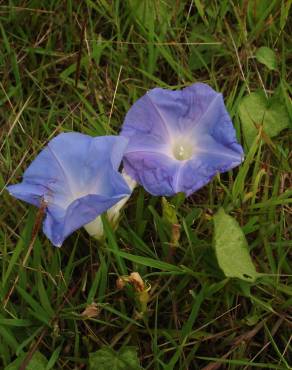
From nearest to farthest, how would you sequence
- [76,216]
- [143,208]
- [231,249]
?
[76,216]
[231,249]
[143,208]

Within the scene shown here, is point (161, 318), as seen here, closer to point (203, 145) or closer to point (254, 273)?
point (254, 273)

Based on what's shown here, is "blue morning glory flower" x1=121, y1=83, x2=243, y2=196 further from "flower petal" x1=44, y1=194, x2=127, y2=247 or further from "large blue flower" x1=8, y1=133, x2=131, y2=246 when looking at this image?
"flower petal" x1=44, y1=194, x2=127, y2=247

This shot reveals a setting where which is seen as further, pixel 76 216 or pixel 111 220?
pixel 111 220

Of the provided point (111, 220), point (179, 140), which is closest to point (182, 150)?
point (179, 140)

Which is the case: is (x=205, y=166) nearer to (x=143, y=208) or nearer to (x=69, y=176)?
(x=143, y=208)

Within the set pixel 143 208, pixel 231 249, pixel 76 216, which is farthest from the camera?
pixel 143 208

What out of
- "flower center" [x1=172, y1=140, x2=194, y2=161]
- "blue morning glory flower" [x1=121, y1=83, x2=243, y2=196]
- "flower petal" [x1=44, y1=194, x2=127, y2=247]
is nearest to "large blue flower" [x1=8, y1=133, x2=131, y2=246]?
"flower petal" [x1=44, y1=194, x2=127, y2=247]
